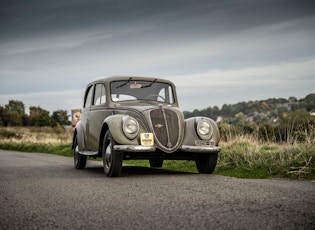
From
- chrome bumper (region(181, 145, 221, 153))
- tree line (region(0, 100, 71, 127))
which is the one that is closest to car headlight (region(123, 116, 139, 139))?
chrome bumper (region(181, 145, 221, 153))

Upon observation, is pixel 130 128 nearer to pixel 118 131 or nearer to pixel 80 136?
pixel 118 131

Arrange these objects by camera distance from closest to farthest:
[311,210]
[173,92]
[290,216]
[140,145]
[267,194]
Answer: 1. [290,216]
2. [311,210]
3. [267,194]
4. [140,145]
5. [173,92]

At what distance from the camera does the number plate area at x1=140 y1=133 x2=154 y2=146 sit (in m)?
8.52

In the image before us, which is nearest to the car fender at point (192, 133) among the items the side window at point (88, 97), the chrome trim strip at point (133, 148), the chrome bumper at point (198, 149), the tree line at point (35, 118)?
the chrome bumper at point (198, 149)

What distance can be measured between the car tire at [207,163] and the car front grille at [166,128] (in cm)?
84

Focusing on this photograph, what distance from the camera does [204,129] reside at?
902 centimetres

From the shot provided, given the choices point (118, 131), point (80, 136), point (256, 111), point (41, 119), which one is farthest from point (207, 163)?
point (41, 119)

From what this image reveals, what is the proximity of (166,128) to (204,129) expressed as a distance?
0.79 m

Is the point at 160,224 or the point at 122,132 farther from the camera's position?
the point at 122,132

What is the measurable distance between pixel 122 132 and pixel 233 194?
3.21 m

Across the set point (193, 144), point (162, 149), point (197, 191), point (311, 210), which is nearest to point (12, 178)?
point (162, 149)

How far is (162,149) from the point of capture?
340 inches

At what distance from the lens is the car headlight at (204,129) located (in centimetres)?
895

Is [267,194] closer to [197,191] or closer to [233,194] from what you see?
[233,194]
